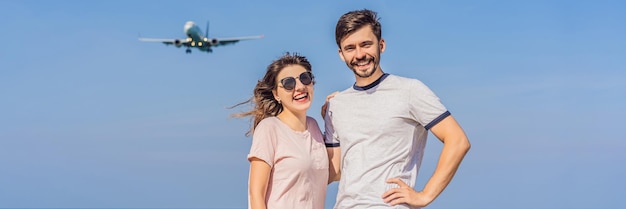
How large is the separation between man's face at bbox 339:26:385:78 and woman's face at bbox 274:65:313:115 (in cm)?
59

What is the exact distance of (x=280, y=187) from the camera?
4.57 m

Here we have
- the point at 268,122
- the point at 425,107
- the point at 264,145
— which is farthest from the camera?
the point at 268,122

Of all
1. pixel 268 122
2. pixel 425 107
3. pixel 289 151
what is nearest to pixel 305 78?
pixel 268 122

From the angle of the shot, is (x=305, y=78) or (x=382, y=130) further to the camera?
(x=305, y=78)

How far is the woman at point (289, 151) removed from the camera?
14.8 ft

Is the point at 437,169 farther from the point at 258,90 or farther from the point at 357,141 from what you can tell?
the point at 258,90

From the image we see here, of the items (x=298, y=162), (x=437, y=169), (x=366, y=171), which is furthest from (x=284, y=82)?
(x=437, y=169)

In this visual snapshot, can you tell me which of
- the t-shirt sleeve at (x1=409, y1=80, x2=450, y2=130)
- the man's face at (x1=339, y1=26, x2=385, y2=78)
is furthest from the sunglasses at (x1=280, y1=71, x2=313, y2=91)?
the t-shirt sleeve at (x1=409, y1=80, x2=450, y2=130)

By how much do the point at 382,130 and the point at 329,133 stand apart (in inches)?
26.8

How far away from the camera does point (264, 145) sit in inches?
178

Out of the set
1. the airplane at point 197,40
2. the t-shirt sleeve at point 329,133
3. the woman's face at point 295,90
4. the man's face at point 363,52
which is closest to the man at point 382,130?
the man's face at point 363,52

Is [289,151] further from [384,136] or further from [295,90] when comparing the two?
[384,136]

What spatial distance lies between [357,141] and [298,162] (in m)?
0.54

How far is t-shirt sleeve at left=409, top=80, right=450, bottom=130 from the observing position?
4043mm
